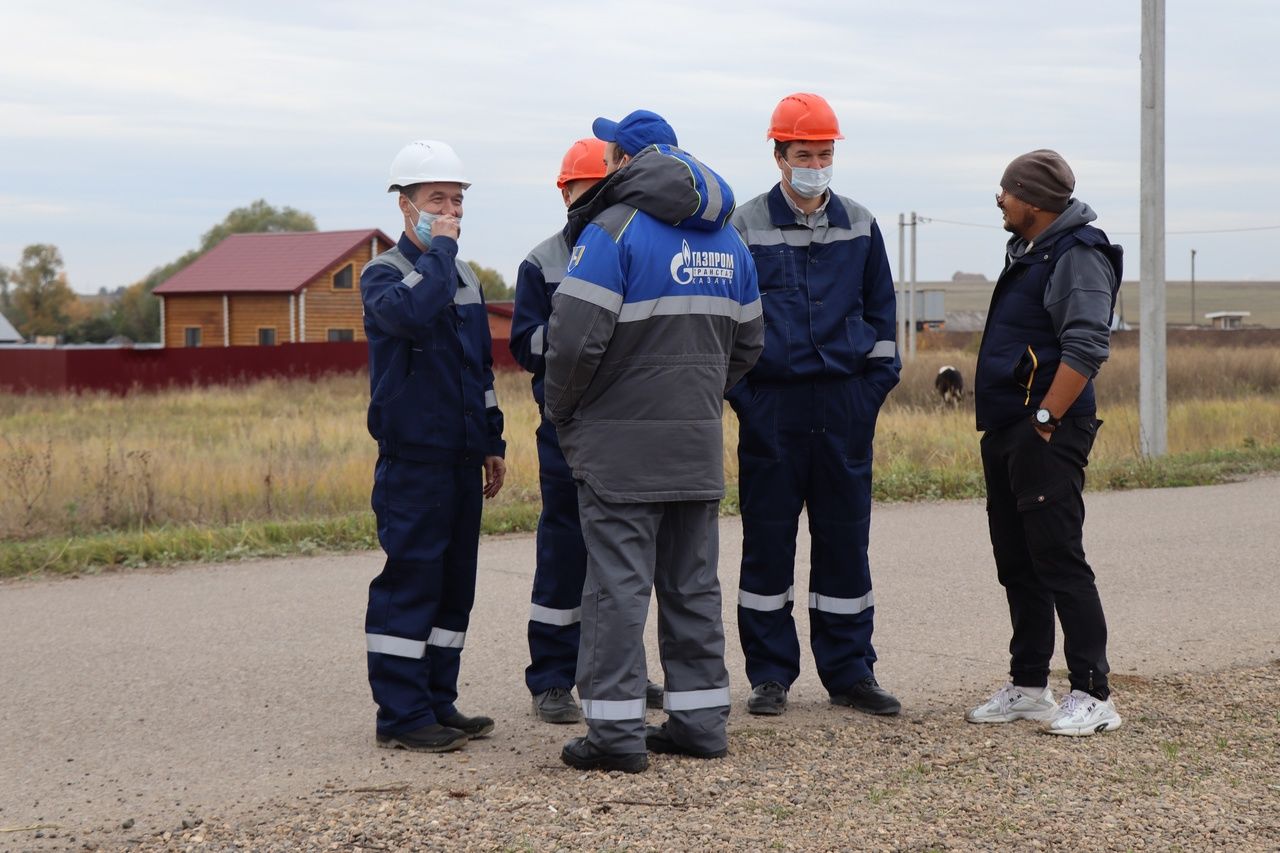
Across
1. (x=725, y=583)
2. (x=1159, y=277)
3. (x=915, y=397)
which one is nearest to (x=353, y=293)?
(x=915, y=397)

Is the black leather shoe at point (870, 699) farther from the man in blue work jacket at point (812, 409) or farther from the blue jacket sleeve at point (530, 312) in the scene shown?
the blue jacket sleeve at point (530, 312)

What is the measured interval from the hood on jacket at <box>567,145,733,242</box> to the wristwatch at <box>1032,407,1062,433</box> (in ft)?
4.26

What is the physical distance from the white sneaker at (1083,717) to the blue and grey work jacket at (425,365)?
2.25m

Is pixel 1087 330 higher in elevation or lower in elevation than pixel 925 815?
higher

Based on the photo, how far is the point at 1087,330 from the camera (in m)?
5.07

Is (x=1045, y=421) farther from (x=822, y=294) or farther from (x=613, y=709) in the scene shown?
(x=613, y=709)

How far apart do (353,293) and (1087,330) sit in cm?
5369

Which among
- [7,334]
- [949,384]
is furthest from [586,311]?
[7,334]

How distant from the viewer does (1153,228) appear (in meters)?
14.4

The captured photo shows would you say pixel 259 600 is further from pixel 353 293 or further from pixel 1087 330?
pixel 353 293

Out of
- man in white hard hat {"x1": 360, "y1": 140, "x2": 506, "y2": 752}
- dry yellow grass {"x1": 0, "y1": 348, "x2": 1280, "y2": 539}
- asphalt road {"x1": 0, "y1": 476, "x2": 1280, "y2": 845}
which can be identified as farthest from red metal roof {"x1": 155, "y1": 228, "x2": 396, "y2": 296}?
man in white hard hat {"x1": 360, "y1": 140, "x2": 506, "y2": 752}

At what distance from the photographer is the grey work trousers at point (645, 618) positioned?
4.84m

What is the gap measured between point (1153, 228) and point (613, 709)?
11.2 m

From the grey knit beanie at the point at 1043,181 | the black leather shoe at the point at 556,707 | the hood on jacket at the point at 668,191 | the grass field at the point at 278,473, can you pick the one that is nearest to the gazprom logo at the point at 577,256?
the hood on jacket at the point at 668,191
